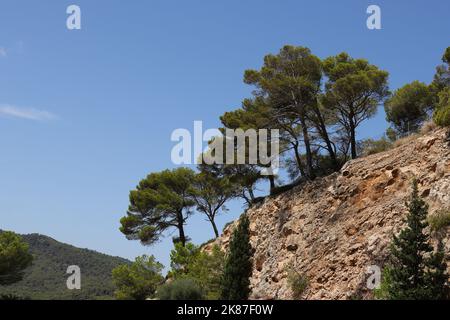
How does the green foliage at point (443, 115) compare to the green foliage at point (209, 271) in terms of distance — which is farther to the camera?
the green foliage at point (209, 271)

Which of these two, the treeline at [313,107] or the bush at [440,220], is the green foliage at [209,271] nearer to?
the treeline at [313,107]

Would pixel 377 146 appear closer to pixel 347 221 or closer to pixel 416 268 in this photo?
pixel 347 221

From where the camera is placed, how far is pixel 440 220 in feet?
59.6

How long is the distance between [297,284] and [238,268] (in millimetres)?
4511

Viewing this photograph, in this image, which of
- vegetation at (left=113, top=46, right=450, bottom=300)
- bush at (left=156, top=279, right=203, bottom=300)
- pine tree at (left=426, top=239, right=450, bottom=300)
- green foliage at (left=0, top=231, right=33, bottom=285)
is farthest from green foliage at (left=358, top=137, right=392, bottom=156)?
green foliage at (left=0, top=231, right=33, bottom=285)

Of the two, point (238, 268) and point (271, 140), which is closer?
point (238, 268)

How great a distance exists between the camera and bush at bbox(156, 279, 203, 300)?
82.3ft

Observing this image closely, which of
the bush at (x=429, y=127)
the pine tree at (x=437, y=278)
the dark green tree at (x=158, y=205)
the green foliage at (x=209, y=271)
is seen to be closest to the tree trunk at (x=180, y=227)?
the dark green tree at (x=158, y=205)

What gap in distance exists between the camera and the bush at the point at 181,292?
25.1 metres

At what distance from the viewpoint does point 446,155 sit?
20969mm

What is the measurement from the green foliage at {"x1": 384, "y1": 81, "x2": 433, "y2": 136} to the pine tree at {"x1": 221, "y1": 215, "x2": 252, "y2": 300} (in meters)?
15.3

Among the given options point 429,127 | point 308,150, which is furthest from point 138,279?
point 429,127

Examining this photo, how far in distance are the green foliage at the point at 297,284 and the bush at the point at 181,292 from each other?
5.29 m
